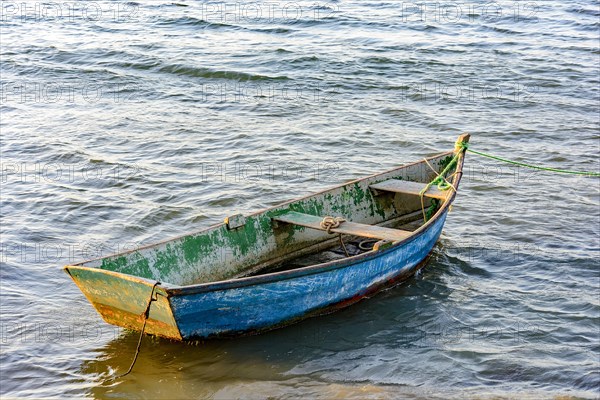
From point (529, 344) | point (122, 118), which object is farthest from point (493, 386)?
point (122, 118)

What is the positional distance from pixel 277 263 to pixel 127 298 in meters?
2.23

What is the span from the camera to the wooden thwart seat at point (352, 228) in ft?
25.5

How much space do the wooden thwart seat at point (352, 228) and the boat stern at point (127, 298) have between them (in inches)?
75.5

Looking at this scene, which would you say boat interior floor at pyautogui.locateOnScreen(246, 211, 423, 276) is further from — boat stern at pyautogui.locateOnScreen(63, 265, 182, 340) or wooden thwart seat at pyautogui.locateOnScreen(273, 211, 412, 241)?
boat stern at pyautogui.locateOnScreen(63, 265, 182, 340)

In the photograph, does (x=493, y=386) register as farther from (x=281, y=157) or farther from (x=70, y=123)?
(x=70, y=123)

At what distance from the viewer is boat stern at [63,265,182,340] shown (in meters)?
6.32

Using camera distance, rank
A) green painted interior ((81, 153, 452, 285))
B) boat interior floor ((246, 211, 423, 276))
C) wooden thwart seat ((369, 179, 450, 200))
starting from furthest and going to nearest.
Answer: wooden thwart seat ((369, 179, 450, 200)) → boat interior floor ((246, 211, 423, 276)) → green painted interior ((81, 153, 452, 285))

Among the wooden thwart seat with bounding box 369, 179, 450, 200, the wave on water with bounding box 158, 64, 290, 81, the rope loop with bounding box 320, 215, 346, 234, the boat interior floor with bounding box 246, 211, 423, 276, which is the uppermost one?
the wave on water with bounding box 158, 64, 290, 81

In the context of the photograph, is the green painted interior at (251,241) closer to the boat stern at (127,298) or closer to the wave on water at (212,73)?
the boat stern at (127,298)

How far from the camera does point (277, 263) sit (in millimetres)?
8414

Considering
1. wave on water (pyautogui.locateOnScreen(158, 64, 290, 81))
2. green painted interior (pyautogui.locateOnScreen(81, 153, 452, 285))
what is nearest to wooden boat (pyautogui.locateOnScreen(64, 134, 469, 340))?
green painted interior (pyautogui.locateOnScreen(81, 153, 452, 285))

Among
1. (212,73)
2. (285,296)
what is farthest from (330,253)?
(212,73)

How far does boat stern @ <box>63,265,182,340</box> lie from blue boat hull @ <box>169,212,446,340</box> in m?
0.13

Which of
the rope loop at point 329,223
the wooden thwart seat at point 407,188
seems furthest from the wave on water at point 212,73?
the rope loop at point 329,223
